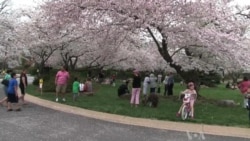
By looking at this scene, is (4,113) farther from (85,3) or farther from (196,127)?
(196,127)

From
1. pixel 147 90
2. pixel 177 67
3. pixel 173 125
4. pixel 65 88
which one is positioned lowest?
pixel 173 125

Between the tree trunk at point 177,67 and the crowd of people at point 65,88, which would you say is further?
the tree trunk at point 177,67

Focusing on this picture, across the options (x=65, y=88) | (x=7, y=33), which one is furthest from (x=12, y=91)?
(x=7, y=33)

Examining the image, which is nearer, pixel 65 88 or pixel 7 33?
pixel 65 88

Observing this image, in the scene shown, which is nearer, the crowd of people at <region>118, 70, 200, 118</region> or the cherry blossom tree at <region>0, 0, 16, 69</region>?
the crowd of people at <region>118, 70, 200, 118</region>

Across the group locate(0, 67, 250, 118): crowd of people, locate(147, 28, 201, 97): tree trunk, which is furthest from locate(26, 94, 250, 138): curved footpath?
locate(147, 28, 201, 97): tree trunk

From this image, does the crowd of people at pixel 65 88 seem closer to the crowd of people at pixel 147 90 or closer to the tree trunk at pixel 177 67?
the crowd of people at pixel 147 90

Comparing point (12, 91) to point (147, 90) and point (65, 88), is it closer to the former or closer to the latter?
point (65, 88)

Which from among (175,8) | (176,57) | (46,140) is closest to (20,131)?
(46,140)

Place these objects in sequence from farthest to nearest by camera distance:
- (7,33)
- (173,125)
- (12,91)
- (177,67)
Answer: (7,33) < (177,67) < (12,91) < (173,125)

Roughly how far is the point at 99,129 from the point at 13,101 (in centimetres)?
507

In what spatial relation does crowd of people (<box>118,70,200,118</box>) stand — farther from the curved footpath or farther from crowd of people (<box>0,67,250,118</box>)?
the curved footpath

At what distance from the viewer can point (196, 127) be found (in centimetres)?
1217

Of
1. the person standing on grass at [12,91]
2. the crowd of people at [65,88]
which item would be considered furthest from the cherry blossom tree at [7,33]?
the person standing on grass at [12,91]
